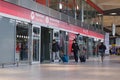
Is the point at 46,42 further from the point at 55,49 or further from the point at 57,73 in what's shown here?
the point at 57,73

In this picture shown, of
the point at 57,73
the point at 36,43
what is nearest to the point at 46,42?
the point at 36,43

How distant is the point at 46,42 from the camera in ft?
82.6

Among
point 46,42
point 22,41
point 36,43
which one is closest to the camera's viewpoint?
point 22,41

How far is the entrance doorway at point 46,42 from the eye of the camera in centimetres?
2491

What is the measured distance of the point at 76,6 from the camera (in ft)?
113

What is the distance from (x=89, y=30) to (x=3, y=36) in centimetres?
2427

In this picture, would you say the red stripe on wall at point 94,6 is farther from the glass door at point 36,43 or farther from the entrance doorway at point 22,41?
the entrance doorway at point 22,41

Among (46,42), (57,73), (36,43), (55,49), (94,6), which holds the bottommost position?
(57,73)

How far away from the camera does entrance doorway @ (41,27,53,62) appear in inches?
981

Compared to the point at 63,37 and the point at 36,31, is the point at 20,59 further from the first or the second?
the point at 63,37

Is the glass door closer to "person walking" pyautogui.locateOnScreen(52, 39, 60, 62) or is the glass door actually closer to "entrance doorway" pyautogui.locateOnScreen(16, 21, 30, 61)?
"entrance doorway" pyautogui.locateOnScreen(16, 21, 30, 61)

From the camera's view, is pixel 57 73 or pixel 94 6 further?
pixel 94 6

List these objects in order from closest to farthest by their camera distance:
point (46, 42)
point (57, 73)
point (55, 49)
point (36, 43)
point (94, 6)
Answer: point (57, 73)
point (36, 43)
point (55, 49)
point (46, 42)
point (94, 6)

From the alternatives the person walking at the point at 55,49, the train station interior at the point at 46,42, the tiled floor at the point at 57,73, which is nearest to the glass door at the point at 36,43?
the train station interior at the point at 46,42
